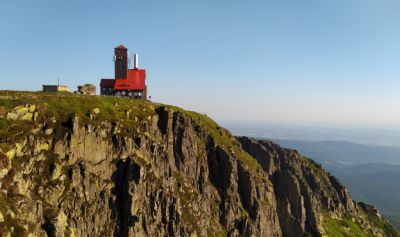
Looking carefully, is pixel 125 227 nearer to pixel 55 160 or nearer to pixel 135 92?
pixel 55 160

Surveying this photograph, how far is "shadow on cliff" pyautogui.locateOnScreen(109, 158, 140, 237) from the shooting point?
10221 cm

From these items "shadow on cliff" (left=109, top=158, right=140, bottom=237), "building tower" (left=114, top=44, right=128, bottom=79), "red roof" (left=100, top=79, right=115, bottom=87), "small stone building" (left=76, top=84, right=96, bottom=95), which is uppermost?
"building tower" (left=114, top=44, right=128, bottom=79)

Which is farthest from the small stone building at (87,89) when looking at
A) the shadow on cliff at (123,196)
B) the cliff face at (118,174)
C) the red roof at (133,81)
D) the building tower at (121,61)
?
the shadow on cliff at (123,196)

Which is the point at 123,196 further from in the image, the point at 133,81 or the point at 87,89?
the point at 133,81

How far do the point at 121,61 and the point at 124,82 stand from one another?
28.7ft

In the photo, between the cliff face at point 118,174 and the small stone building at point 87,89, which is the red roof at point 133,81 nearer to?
the small stone building at point 87,89

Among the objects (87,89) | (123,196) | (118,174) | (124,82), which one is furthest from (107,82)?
(123,196)

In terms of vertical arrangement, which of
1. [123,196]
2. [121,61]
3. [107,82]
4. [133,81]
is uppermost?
[121,61]

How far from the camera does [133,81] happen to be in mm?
154500

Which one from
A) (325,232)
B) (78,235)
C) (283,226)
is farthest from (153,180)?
(325,232)

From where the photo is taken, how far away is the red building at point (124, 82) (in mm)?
152750

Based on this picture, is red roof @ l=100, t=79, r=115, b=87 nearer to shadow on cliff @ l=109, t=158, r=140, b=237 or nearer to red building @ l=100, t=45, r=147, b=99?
red building @ l=100, t=45, r=147, b=99

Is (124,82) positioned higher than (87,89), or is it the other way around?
(124,82)

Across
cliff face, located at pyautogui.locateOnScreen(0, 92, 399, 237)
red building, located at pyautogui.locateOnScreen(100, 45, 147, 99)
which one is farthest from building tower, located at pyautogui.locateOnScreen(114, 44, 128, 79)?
cliff face, located at pyautogui.locateOnScreen(0, 92, 399, 237)
